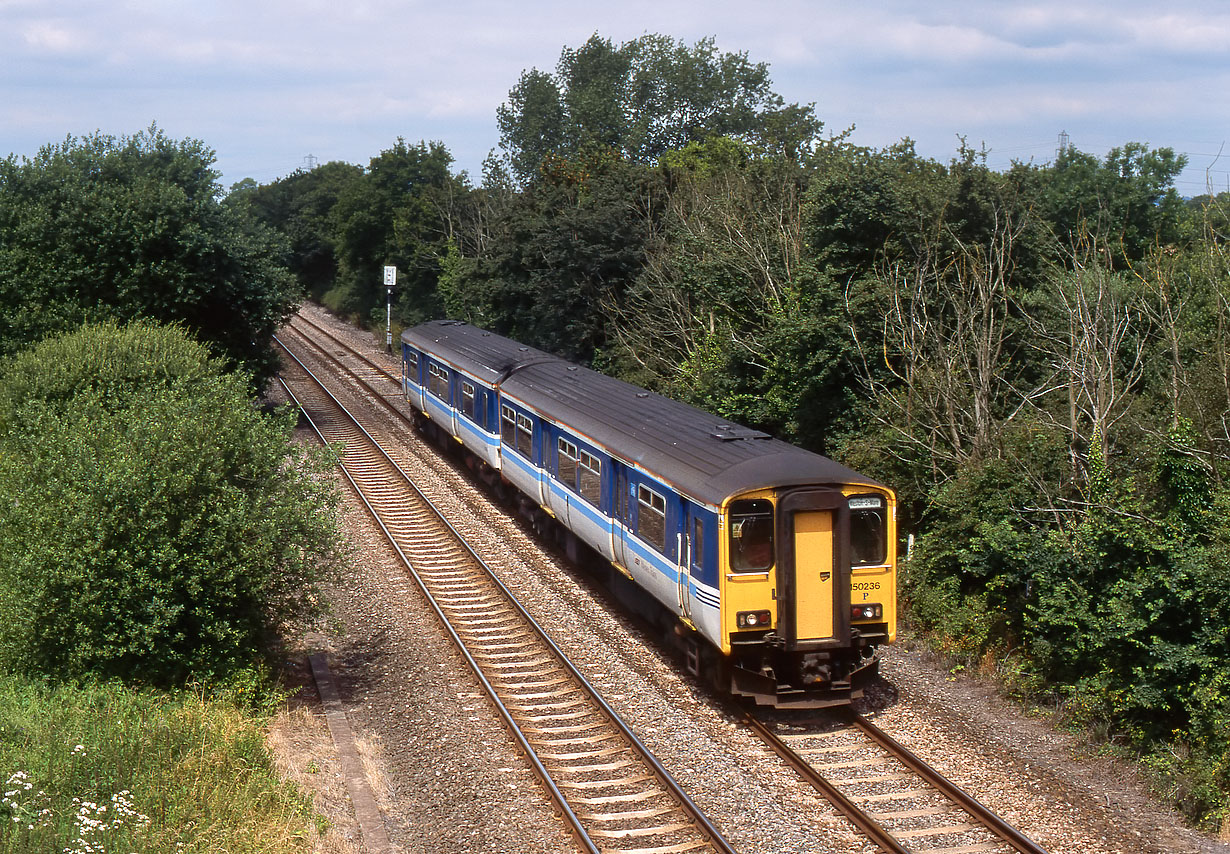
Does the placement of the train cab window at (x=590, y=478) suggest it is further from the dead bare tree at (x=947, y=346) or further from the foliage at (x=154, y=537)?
the dead bare tree at (x=947, y=346)

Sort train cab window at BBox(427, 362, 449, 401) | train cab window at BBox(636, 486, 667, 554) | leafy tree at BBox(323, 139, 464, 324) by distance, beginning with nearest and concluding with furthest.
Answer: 1. train cab window at BBox(636, 486, 667, 554)
2. train cab window at BBox(427, 362, 449, 401)
3. leafy tree at BBox(323, 139, 464, 324)

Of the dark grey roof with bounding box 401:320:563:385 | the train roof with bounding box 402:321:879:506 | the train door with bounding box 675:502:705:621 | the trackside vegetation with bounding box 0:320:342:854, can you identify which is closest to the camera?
the trackside vegetation with bounding box 0:320:342:854

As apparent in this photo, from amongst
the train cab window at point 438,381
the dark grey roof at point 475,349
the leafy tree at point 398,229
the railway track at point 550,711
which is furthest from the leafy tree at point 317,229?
the railway track at point 550,711

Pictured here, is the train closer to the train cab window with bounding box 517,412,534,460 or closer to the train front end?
the train front end

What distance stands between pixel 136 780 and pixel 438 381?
57.3ft

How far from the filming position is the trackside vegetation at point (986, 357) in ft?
36.5

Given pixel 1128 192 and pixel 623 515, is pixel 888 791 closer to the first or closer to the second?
pixel 623 515

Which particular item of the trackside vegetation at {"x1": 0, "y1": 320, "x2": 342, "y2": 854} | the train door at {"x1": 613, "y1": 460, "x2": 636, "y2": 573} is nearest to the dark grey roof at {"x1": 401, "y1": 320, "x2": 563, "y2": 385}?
the train door at {"x1": 613, "y1": 460, "x2": 636, "y2": 573}

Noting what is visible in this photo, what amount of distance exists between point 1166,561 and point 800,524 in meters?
3.66

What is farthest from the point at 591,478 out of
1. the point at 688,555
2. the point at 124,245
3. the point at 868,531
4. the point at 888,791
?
the point at 124,245

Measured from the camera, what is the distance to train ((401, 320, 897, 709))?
11.3m

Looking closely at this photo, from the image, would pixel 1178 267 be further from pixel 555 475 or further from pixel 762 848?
pixel 762 848

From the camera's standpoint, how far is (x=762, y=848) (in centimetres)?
895

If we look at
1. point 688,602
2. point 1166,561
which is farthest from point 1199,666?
point 688,602
